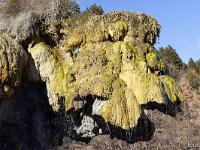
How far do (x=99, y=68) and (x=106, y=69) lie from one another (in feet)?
0.63

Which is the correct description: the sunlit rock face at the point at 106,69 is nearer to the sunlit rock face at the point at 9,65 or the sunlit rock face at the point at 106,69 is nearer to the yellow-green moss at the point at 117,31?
the yellow-green moss at the point at 117,31

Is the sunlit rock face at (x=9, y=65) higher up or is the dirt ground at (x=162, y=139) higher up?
the sunlit rock face at (x=9, y=65)

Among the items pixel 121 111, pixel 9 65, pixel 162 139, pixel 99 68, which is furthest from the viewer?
pixel 162 139

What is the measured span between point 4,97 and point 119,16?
442cm

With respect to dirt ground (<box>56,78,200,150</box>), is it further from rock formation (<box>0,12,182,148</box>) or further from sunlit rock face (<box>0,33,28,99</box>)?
sunlit rock face (<box>0,33,28,99</box>)

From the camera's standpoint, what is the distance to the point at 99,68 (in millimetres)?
12766

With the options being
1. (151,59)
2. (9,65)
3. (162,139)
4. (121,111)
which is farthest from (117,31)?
(162,139)

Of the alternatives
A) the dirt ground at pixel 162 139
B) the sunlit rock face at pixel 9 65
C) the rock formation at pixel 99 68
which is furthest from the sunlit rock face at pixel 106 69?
the sunlit rock face at pixel 9 65

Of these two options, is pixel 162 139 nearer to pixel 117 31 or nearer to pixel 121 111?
pixel 121 111

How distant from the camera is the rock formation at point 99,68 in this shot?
12.0 meters

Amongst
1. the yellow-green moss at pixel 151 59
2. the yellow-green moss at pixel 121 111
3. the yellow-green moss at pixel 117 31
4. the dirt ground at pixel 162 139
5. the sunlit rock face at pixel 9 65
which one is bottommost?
the dirt ground at pixel 162 139

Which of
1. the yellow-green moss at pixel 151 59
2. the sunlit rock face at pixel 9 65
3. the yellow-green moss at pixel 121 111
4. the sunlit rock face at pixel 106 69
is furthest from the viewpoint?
the yellow-green moss at pixel 151 59

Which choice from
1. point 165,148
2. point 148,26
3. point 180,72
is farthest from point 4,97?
point 180,72

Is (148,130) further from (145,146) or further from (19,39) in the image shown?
(19,39)
